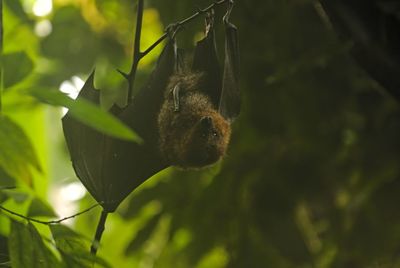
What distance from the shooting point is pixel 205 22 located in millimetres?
924

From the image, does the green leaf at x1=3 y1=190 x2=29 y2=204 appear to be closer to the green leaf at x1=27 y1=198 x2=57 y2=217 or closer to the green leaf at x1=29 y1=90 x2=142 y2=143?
the green leaf at x1=27 y1=198 x2=57 y2=217

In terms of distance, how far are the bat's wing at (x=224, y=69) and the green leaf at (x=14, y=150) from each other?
218 mm

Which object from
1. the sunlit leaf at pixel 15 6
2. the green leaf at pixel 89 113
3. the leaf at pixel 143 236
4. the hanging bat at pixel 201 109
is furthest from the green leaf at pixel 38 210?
the leaf at pixel 143 236

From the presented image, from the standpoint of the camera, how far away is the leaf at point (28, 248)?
788mm

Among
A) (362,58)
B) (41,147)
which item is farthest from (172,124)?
(41,147)

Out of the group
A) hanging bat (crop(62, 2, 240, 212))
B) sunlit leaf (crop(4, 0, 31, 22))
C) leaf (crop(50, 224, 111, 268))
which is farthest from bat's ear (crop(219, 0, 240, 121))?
sunlit leaf (crop(4, 0, 31, 22))

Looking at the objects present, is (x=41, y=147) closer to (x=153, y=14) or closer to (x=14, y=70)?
(x=153, y=14)

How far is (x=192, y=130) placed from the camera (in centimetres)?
89

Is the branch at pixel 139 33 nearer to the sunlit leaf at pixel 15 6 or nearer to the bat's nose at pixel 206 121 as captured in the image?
the bat's nose at pixel 206 121

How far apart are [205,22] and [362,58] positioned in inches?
12.1

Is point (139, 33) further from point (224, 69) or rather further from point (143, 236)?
point (143, 236)

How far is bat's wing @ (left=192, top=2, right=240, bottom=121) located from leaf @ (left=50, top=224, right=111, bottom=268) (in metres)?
0.22

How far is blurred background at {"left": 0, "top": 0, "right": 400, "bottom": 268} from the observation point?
58.0 inches

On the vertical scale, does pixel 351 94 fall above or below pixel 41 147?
below
